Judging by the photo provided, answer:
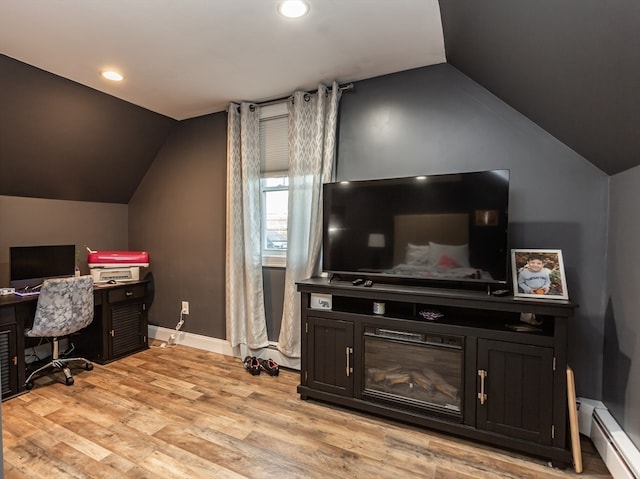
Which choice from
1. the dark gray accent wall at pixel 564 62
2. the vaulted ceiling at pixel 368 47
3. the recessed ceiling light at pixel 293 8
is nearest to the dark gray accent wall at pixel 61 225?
the vaulted ceiling at pixel 368 47

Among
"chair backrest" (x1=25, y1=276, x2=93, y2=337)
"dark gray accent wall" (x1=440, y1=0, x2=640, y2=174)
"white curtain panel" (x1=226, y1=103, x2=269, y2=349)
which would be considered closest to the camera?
"dark gray accent wall" (x1=440, y1=0, x2=640, y2=174)

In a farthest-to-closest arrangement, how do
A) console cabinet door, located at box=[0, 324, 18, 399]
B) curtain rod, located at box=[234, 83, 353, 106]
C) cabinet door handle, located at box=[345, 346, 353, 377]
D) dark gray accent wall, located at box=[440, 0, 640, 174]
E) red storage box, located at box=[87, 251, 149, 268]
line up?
red storage box, located at box=[87, 251, 149, 268], curtain rod, located at box=[234, 83, 353, 106], console cabinet door, located at box=[0, 324, 18, 399], cabinet door handle, located at box=[345, 346, 353, 377], dark gray accent wall, located at box=[440, 0, 640, 174]

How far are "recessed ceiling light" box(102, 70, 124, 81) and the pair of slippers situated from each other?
2.61 metres

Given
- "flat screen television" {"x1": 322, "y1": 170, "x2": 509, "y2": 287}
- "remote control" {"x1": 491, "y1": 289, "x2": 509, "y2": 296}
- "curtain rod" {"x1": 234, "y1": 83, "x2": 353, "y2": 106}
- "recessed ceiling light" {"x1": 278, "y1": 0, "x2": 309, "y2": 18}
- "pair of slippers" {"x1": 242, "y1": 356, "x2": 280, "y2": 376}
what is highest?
"recessed ceiling light" {"x1": 278, "y1": 0, "x2": 309, "y2": 18}

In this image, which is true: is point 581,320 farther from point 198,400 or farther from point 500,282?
point 198,400

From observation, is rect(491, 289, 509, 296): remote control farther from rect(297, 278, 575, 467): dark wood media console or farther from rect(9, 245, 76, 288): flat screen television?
rect(9, 245, 76, 288): flat screen television

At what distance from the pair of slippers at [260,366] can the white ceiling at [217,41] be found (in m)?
2.42

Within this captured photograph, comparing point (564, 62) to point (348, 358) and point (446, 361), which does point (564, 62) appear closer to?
point (446, 361)

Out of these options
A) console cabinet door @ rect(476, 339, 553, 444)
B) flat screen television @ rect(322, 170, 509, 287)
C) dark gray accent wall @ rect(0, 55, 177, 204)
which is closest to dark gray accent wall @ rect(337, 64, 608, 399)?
flat screen television @ rect(322, 170, 509, 287)

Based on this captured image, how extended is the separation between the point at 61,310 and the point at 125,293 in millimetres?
682

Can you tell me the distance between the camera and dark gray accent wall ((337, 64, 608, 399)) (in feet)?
7.13

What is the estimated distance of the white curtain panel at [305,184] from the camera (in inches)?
112

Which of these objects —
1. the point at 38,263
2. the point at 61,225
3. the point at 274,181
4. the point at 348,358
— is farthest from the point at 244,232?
the point at 61,225

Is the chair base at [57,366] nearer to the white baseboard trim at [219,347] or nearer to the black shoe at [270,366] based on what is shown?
the white baseboard trim at [219,347]
